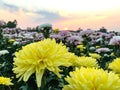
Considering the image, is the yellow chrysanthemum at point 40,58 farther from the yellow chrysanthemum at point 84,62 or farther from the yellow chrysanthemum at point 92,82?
the yellow chrysanthemum at point 84,62

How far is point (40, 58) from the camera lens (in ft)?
6.82

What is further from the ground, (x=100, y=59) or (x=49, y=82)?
(x=49, y=82)

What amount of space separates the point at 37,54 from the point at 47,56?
5 cm

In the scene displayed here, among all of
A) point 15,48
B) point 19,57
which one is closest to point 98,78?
point 19,57

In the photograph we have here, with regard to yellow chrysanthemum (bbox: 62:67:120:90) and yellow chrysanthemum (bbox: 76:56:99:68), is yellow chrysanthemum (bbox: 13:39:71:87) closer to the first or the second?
yellow chrysanthemum (bbox: 62:67:120:90)

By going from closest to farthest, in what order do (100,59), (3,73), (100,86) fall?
(100,86), (3,73), (100,59)

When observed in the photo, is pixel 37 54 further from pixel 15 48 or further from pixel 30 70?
pixel 15 48

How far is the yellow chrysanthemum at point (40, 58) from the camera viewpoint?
202cm

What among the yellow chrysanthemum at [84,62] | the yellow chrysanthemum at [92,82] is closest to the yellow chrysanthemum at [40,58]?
the yellow chrysanthemum at [92,82]

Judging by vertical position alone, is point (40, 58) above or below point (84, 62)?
above

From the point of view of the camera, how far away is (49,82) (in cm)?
209

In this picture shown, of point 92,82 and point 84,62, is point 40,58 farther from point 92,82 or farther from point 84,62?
point 84,62

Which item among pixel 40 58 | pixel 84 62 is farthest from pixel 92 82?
pixel 84 62

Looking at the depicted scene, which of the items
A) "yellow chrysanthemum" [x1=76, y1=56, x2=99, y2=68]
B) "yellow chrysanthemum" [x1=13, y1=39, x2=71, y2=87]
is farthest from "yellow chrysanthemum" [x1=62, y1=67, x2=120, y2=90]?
"yellow chrysanthemum" [x1=76, y1=56, x2=99, y2=68]
